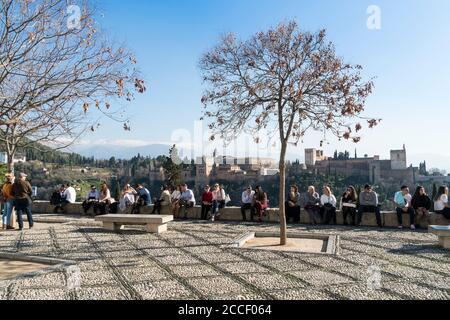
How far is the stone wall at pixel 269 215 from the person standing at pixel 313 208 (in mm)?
254

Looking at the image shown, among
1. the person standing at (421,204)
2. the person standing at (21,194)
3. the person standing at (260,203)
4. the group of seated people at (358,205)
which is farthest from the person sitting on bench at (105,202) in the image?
the person standing at (421,204)

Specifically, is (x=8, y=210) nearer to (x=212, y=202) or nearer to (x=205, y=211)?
(x=205, y=211)

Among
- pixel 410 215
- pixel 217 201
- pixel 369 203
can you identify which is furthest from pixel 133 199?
pixel 410 215

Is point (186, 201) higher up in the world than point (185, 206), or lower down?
higher up

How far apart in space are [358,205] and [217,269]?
8.09 m

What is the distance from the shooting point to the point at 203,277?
20.6 feet

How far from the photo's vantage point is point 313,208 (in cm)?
1387

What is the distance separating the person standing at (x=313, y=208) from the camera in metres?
13.8

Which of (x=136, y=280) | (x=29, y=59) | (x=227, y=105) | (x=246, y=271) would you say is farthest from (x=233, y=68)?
(x=136, y=280)

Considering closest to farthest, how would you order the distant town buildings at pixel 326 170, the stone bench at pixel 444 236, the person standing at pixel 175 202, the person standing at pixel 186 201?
1. the stone bench at pixel 444 236
2. the person standing at pixel 186 201
3. the person standing at pixel 175 202
4. the distant town buildings at pixel 326 170

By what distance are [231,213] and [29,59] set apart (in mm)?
8959

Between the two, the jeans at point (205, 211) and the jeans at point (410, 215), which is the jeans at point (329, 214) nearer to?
the jeans at point (410, 215)

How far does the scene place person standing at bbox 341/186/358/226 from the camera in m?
13.4
